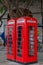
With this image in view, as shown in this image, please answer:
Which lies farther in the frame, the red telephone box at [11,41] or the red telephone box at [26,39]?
the red telephone box at [11,41]

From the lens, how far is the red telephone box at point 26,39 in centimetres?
1094

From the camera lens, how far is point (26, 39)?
10945 mm

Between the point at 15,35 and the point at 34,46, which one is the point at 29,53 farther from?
the point at 15,35

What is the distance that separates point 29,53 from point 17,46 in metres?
0.69

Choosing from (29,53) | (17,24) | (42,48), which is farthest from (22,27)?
(42,48)

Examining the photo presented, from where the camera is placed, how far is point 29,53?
36.4 ft

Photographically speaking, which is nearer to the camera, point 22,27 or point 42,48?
point 22,27

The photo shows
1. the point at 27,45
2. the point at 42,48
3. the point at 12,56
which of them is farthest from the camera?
the point at 42,48

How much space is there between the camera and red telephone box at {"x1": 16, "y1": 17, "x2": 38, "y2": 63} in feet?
35.9

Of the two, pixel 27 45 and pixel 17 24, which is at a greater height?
pixel 17 24

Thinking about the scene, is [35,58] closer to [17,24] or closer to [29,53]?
[29,53]

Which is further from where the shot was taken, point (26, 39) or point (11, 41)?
point (11, 41)

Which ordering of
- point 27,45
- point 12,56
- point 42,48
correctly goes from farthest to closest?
1. point 42,48
2. point 12,56
3. point 27,45

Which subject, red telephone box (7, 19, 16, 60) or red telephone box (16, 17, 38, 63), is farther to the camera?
red telephone box (7, 19, 16, 60)
